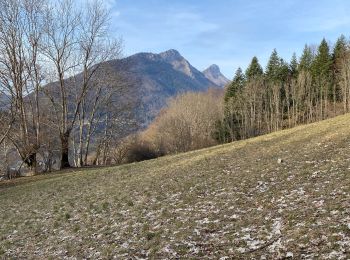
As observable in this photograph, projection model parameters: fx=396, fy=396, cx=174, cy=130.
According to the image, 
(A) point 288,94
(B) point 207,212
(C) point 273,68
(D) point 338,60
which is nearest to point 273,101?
(A) point 288,94

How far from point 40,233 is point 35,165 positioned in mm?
24086

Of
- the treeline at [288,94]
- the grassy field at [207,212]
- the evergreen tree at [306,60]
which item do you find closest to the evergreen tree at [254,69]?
the treeline at [288,94]

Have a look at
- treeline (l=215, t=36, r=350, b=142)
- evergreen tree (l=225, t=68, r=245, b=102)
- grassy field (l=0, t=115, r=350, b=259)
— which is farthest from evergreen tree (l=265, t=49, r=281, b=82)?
grassy field (l=0, t=115, r=350, b=259)

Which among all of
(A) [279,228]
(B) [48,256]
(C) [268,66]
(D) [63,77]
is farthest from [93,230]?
Result: (C) [268,66]

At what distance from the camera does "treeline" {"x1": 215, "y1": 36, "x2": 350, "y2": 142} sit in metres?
72.3

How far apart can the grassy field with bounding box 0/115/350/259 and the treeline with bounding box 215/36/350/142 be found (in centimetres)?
5456

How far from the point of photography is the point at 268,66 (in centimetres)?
8250

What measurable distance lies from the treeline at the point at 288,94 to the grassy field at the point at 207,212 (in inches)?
2148

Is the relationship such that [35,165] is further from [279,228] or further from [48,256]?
[279,228]

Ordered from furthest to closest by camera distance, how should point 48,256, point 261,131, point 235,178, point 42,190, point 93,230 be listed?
point 261,131 → point 42,190 → point 235,178 → point 93,230 → point 48,256

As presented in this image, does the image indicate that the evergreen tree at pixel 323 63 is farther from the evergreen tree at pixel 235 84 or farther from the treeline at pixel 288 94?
the evergreen tree at pixel 235 84

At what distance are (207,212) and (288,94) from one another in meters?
66.9

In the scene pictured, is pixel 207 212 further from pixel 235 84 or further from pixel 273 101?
pixel 235 84

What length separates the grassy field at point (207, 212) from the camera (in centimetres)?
843
